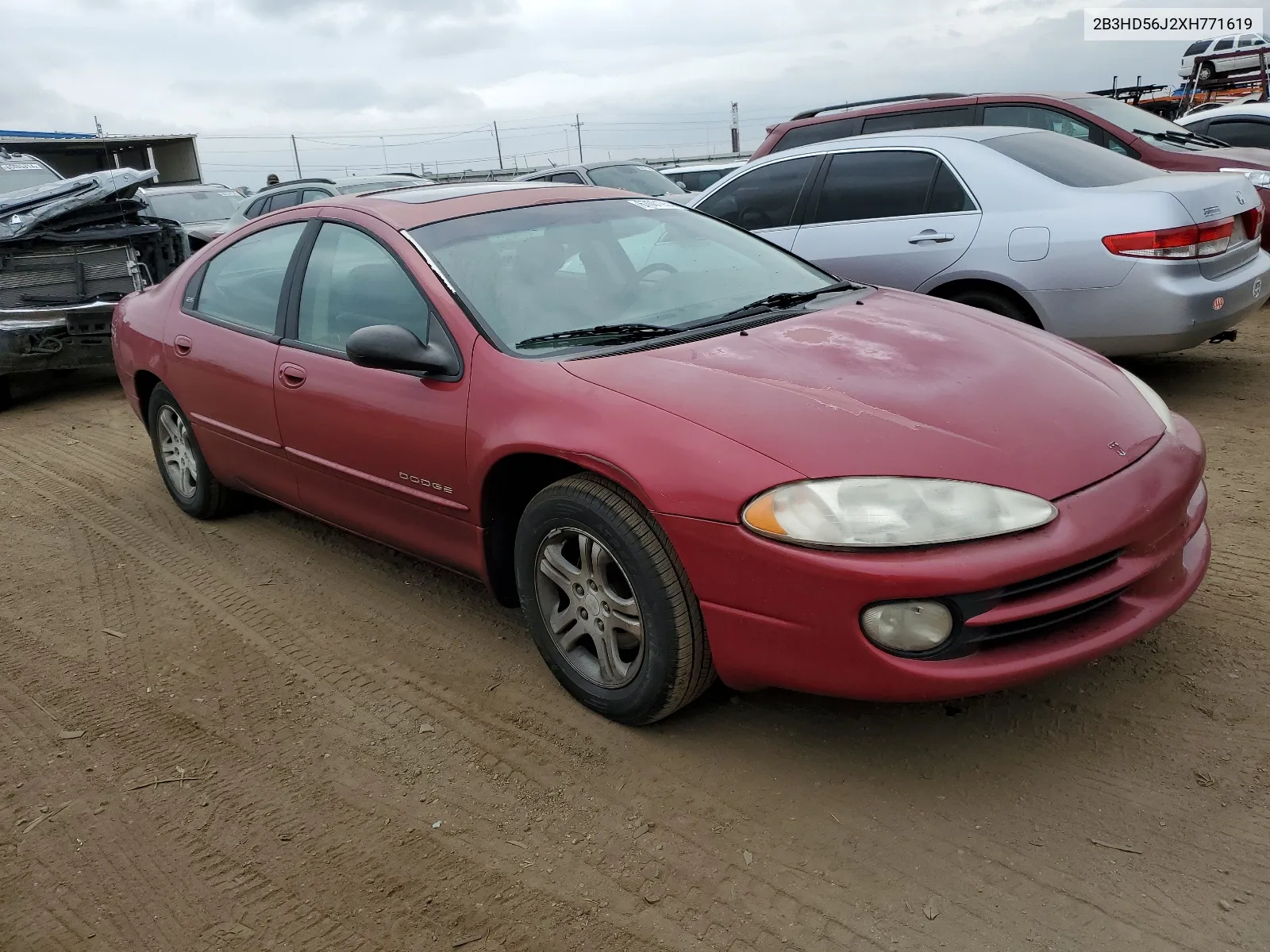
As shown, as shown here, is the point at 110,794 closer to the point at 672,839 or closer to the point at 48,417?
the point at 672,839

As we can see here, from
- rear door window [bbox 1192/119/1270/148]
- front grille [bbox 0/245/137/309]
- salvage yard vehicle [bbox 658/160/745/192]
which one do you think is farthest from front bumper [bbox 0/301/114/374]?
salvage yard vehicle [bbox 658/160/745/192]

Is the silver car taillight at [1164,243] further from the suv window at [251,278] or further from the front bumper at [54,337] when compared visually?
the front bumper at [54,337]

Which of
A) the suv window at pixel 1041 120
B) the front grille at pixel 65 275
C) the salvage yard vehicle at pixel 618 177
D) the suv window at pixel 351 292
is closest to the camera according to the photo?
the suv window at pixel 351 292

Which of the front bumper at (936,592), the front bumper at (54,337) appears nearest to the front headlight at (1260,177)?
the front bumper at (936,592)

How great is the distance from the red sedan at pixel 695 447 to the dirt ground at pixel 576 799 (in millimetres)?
322

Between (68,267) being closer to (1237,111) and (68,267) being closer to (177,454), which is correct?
(177,454)

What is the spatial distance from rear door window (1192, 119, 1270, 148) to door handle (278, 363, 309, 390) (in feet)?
29.1

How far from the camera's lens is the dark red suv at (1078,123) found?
22.3 feet

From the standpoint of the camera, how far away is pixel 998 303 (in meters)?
5.34

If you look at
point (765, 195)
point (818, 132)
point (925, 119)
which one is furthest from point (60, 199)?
point (925, 119)

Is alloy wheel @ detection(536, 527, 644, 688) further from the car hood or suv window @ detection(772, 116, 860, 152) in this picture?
the car hood

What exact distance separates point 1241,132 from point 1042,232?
5.50m

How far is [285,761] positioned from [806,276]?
2.44 m

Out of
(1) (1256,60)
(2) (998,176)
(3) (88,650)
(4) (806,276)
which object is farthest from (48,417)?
(1) (1256,60)
